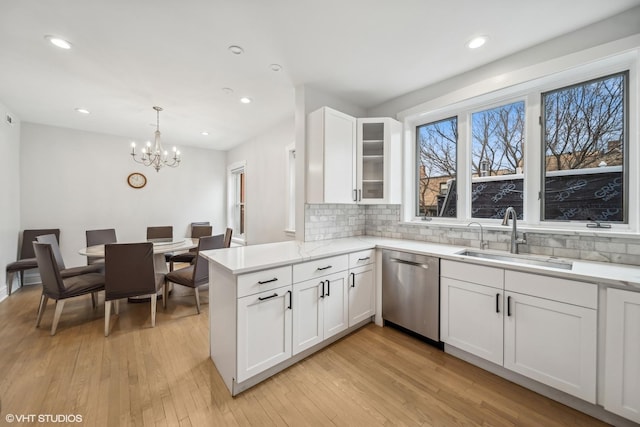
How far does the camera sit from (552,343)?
5.24 ft

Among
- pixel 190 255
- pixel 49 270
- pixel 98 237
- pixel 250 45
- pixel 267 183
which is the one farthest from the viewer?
pixel 267 183

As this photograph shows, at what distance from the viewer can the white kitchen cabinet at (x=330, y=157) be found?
259 centimetres

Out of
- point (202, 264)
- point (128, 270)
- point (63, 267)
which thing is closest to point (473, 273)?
point (202, 264)

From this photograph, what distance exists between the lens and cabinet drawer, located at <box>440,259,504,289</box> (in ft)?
5.97

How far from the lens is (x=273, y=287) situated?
178cm

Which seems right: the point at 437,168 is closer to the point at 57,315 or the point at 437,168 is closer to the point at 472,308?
the point at 472,308

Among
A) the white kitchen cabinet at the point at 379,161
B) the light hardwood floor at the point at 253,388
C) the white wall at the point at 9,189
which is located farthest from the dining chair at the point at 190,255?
the white kitchen cabinet at the point at 379,161

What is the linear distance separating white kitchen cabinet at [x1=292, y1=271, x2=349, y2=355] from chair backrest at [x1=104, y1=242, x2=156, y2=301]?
1.70 m

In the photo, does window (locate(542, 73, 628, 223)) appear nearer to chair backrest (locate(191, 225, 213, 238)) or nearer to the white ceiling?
the white ceiling

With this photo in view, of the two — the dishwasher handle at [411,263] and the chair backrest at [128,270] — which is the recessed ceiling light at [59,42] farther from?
the dishwasher handle at [411,263]

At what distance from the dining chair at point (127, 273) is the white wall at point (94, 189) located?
292 centimetres

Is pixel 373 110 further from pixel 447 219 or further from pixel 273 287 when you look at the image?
pixel 273 287

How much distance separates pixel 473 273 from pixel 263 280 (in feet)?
5.28

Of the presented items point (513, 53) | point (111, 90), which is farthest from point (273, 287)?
point (111, 90)
